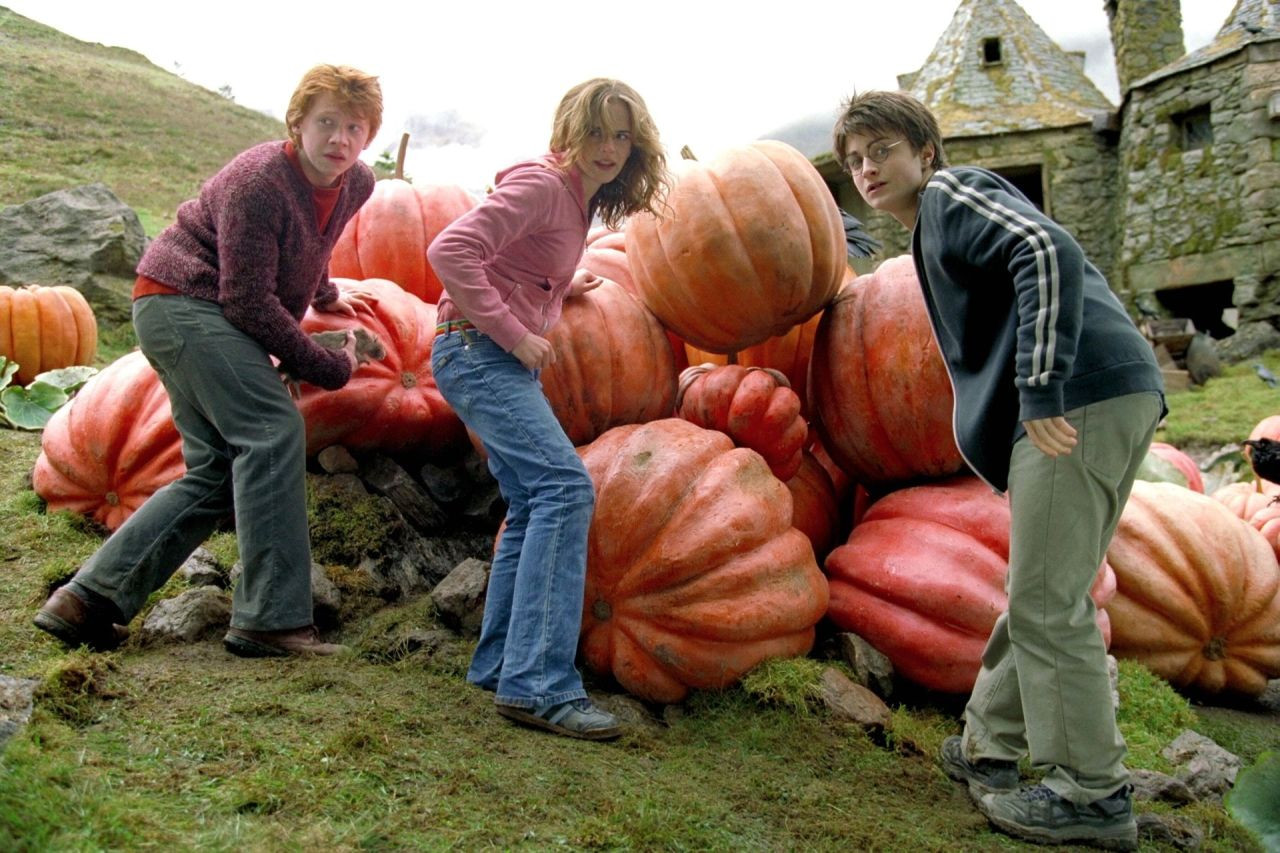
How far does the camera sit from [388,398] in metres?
3.62

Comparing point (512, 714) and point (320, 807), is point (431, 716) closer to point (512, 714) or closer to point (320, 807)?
point (512, 714)

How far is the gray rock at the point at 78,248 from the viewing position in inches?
319

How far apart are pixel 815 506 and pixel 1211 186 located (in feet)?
48.0

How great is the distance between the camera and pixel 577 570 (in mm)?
2576

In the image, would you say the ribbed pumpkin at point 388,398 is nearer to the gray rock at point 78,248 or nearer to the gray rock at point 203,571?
the gray rock at point 203,571

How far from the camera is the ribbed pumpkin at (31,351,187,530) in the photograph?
358 centimetres

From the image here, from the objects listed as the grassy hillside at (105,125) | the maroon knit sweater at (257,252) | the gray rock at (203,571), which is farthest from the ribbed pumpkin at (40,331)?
the grassy hillside at (105,125)

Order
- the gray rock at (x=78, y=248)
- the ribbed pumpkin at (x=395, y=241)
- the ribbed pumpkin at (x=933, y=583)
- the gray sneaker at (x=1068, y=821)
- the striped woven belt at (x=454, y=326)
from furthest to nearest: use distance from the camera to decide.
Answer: the gray rock at (x=78, y=248) < the ribbed pumpkin at (x=395, y=241) < the ribbed pumpkin at (x=933, y=583) < the striped woven belt at (x=454, y=326) < the gray sneaker at (x=1068, y=821)

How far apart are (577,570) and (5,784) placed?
4.32ft

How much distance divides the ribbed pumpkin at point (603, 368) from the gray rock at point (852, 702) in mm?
1121

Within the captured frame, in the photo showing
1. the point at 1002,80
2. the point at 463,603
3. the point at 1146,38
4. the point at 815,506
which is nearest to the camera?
the point at 463,603

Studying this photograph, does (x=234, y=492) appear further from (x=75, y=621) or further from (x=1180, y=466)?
(x=1180, y=466)

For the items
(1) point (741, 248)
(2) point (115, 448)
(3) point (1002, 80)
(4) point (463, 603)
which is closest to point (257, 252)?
(4) point (463, 603)

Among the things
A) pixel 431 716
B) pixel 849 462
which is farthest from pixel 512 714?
pixel 849 462
